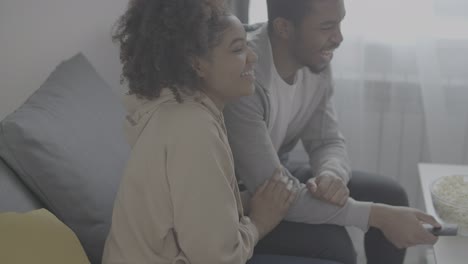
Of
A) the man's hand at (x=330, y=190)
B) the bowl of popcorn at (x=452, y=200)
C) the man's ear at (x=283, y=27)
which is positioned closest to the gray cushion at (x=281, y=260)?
the man's hand at (x=330, y=190)

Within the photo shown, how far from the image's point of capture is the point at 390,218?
56.8 inches

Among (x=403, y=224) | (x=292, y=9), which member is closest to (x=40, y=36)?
(x=292, y=9)

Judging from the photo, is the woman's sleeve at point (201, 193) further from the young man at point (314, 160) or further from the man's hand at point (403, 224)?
the man's hand at point (403, 224)

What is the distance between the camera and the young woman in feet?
3.64

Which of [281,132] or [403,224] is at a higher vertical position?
[281,132]

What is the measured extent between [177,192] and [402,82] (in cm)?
116

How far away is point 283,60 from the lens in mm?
1603

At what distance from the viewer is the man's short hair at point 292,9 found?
151cm

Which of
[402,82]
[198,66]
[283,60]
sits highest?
[198,66]

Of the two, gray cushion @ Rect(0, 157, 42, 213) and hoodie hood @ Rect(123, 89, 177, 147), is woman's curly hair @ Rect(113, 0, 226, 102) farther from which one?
gray cushion @ Rect(0, 157, 42, 213)

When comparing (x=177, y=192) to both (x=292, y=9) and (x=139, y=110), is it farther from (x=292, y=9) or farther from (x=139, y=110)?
(x=292, y=9)

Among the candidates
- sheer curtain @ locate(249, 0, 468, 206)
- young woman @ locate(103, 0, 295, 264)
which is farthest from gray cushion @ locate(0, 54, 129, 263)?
sheer curtain @ locate(249, 0, 468, 206)

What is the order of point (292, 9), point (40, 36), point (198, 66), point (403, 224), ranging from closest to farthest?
point (198, 66), point (403, 224), point (292, 9), point (40, 36)

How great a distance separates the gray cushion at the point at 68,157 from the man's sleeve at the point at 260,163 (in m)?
0.28
